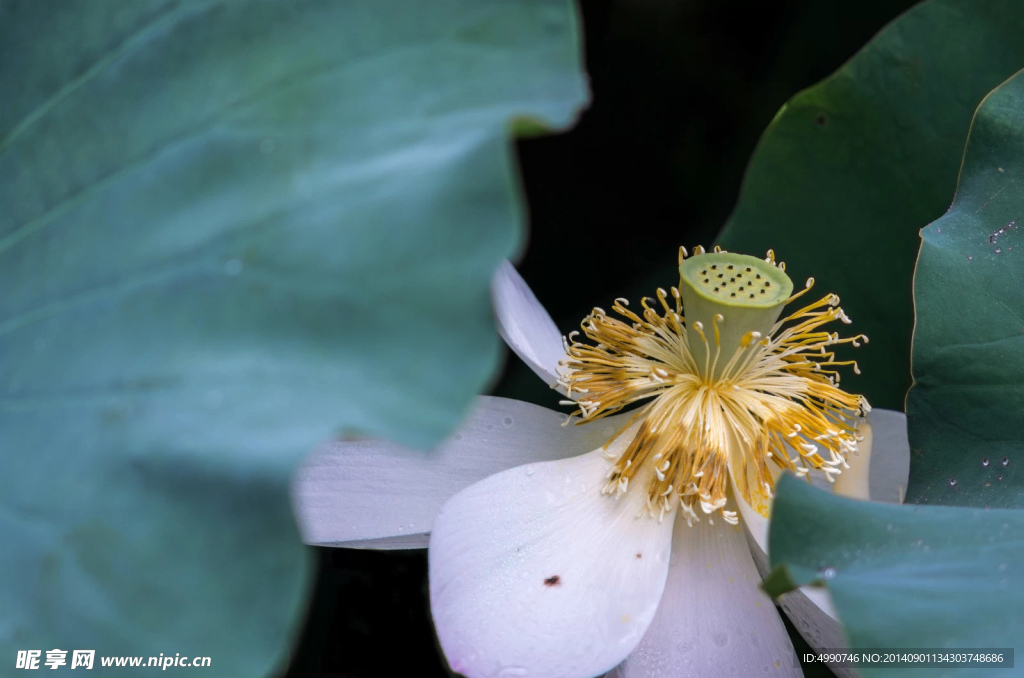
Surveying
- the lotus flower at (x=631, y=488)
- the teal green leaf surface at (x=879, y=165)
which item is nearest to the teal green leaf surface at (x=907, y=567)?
the lotus flower at (x=631, y=488)

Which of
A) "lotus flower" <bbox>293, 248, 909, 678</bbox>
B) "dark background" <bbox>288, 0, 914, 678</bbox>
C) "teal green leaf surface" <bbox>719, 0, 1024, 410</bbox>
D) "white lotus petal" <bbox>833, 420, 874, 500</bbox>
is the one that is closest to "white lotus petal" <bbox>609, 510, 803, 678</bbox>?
"lotus flower" <bbox>293, 248, 909, 678</bbox>

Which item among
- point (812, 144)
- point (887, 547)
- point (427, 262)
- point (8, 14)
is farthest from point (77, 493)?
point (812, 144)

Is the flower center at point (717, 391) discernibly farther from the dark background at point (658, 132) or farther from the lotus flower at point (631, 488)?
the dark background at point (658, 132)

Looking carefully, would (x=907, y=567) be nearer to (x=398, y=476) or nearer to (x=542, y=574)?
(x=542, y=574)

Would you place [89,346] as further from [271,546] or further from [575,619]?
[575,619]

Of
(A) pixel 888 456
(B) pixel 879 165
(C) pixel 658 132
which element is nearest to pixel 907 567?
(A) pixel 888 456
